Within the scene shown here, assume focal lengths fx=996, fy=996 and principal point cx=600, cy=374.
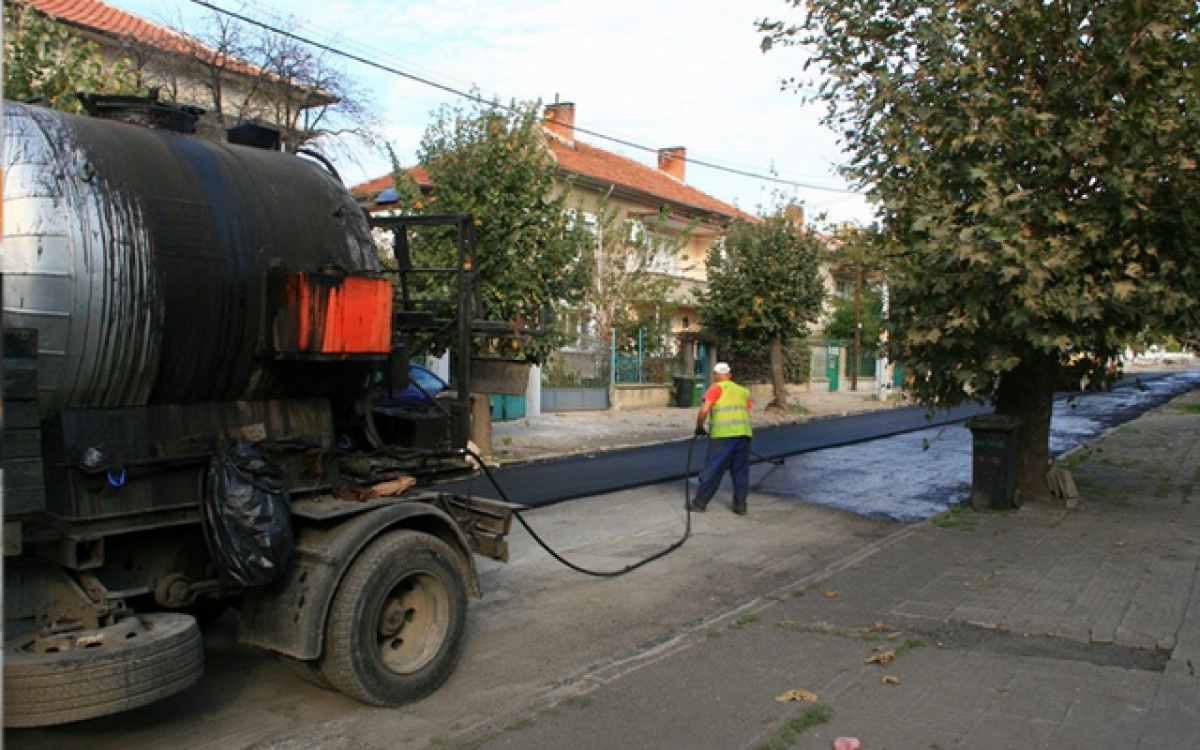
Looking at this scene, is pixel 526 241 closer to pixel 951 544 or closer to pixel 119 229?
pixel 951 544

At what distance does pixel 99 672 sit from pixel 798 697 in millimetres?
3137

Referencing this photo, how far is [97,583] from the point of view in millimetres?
4047

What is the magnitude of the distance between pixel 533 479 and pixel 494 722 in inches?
322

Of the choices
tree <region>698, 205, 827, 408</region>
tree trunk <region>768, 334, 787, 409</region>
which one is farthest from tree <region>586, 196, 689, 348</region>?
tree trunk <region>768, 334, 787, 409</region>

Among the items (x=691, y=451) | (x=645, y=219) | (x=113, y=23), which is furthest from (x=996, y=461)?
(x=645, y=219)

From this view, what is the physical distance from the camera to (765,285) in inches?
966

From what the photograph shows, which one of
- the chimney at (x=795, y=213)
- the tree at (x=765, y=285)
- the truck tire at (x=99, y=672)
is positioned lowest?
the truck tire at (x=99, y=672)

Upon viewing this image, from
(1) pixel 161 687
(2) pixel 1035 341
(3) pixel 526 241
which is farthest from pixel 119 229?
(3) pixel 526 241

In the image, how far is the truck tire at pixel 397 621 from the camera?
15.1 feet

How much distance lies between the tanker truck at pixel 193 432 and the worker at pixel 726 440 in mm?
4993

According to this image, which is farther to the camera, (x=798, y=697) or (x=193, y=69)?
(x=193, y=69)

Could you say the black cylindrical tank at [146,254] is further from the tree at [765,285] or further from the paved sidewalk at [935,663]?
the tree at [765,285]

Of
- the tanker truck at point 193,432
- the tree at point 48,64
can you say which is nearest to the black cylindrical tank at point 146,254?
the tanker truck at point 193,432

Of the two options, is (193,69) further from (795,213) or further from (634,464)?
(795,213)
